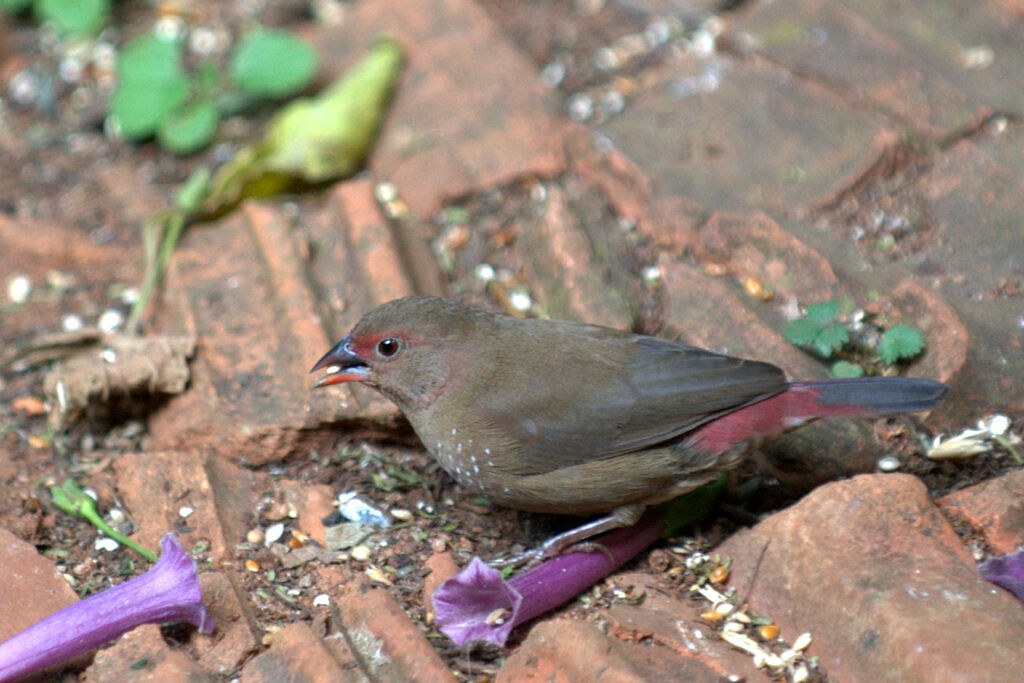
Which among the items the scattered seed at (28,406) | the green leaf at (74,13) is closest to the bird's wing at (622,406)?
the scattered seed at (28,406)

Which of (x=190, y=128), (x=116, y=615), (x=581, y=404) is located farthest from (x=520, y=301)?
(x=190, y=128)

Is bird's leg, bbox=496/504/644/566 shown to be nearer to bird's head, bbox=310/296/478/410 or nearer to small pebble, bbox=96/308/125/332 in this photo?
bird's head, bbox=310/296/478/410

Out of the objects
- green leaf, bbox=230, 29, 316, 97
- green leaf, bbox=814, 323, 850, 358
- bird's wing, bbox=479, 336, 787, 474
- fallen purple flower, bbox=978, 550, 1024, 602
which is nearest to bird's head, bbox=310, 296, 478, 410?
bird's wing, bbox=479, 336, 787, 474

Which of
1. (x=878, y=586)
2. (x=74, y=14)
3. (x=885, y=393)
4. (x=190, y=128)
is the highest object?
(x=74, y=14)

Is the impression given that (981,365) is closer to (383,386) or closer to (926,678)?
(926,678)

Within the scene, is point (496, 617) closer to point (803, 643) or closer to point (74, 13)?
point (803, 643)

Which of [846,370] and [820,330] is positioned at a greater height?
[820,330]
